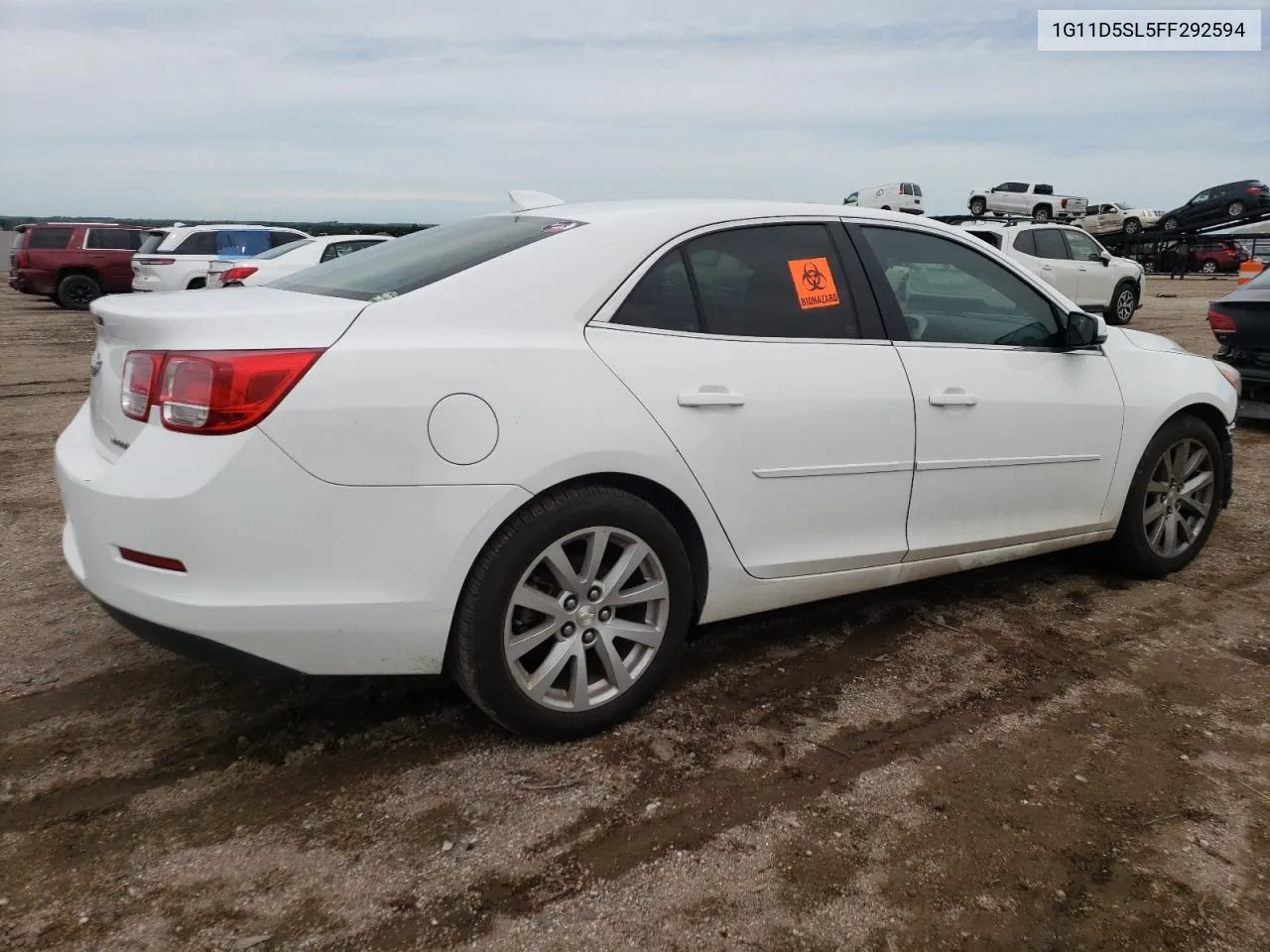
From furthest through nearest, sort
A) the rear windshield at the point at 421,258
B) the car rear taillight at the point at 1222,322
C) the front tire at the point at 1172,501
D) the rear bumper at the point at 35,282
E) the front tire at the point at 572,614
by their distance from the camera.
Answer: the rear bumper at the point at 35,282 < the car rear taillight at the point at 1222,322 < the front tire at the point at 1172,501 < the rear windshield at the point at 421,258 < the front tire at the point at 572,614

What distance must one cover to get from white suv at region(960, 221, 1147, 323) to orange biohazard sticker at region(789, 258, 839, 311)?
39.8 ft

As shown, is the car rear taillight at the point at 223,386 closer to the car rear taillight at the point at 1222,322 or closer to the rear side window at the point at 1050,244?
the car rear taillight at the point at 1222,322

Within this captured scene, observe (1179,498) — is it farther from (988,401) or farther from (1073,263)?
(1073,263)

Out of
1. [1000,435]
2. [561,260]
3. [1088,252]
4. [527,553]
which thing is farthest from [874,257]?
[1088,252]

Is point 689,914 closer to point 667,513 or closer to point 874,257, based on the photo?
point 667,513

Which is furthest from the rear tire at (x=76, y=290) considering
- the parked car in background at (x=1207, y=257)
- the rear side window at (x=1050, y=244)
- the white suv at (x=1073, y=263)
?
the parked car in background at (x=1207, y=257)

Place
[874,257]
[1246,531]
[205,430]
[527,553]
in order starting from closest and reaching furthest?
[205,430] < [527,553] < [874,257] < [1246,531]

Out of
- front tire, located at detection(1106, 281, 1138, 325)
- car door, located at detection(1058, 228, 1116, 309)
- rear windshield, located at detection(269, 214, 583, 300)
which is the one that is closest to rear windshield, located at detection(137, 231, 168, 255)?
rear windshield, located at detection(269, 214, 583, 300)

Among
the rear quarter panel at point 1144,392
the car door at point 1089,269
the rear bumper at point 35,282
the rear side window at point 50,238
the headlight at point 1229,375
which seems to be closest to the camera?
the rear quarter panel at point 1144,392

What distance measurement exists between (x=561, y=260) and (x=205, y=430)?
1.07 meters

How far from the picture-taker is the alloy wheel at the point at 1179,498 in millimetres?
4277

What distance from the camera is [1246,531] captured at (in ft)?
16.8

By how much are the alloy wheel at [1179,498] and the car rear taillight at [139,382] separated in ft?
12.7

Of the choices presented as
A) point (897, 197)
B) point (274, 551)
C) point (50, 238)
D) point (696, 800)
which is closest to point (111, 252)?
point (50, 238)
